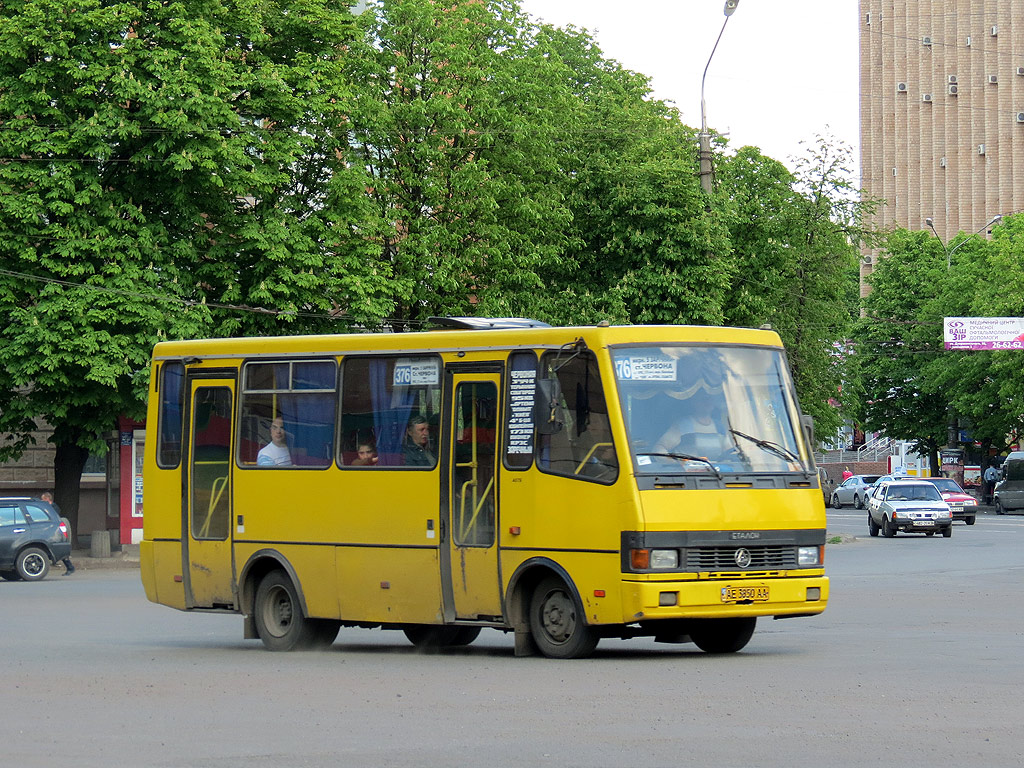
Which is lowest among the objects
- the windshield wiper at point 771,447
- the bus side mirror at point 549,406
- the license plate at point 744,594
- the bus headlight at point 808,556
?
the license plate at point 744,594

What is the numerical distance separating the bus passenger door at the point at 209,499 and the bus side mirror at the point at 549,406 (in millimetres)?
3936

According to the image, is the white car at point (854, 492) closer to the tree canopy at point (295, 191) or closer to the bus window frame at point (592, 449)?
the tree canopy at point (295, 191)

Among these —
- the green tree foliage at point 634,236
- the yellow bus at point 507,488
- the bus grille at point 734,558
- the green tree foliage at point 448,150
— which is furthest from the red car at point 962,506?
the bus grille at point 734,558

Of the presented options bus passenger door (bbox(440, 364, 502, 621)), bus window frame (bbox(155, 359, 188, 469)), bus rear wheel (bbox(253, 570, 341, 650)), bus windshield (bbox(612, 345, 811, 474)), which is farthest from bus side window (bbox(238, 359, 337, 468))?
bus windshield (bbox(612, 345, 811, 474))

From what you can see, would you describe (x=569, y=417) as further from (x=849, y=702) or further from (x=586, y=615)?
(x=849, y=702)

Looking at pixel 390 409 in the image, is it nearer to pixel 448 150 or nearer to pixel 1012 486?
pixel 448 150

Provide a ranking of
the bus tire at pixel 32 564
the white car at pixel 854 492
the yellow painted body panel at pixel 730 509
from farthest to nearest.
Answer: the white car at pixel 854 492 → the bus tire at pixel 32 564 → the yellow painted body panel at pixel 730 509

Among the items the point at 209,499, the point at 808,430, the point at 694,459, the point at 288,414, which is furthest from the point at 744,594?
the point at 209,499

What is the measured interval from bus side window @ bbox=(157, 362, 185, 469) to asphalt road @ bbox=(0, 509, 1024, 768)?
1.92 meters

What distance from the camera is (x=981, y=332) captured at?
2923 inches

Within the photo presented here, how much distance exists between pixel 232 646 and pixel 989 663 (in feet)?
24.8

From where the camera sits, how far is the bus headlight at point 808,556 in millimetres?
15023

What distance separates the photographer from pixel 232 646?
58.7 feet

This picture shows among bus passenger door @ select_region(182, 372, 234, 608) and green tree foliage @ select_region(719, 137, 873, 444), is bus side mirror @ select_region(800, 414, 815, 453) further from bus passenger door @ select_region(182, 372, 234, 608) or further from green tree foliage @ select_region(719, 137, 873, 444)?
green tree foliage @ select_region(719, 137, 873, 444)
